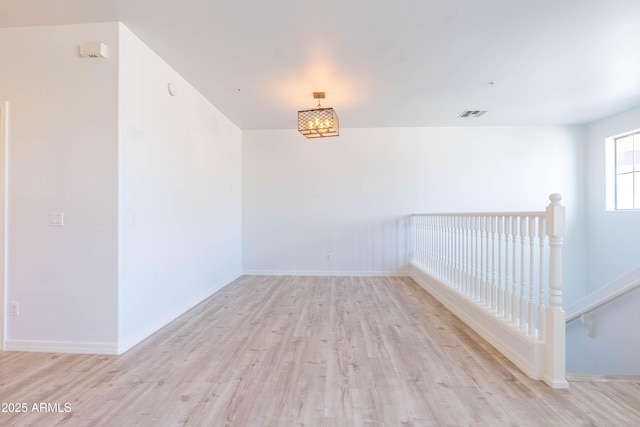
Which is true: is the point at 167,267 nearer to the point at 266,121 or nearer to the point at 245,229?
the point at 245,229

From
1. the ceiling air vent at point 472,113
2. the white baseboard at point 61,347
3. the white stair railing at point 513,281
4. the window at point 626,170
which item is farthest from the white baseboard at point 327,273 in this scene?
the window at point 626,170

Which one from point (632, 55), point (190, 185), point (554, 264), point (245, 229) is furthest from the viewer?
point (245, 229)

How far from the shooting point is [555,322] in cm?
198

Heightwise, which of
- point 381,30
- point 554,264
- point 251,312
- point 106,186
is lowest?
point 251,312

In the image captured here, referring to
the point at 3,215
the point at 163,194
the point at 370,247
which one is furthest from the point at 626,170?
the point at 3,215

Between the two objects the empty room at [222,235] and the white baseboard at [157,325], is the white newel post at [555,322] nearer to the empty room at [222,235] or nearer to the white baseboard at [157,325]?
the empty room at [222,235]

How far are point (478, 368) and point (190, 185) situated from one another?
3.48 m

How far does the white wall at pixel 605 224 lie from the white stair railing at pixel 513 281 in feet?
9.79

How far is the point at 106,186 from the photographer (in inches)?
100

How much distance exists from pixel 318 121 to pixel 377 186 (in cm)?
241

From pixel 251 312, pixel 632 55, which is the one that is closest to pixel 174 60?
pixel 251 312

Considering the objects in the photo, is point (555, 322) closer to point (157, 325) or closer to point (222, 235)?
point (157, 325)

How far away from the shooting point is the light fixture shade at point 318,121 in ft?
12.0

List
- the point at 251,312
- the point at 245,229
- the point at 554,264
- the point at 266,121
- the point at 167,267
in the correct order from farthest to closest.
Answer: the point at 245,229 → the point at 266,121 → the point at 251,312 → the point at 167,267 → the point at 554,264
